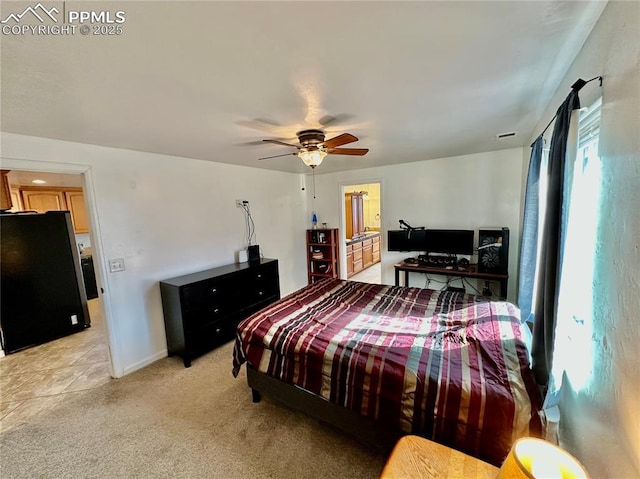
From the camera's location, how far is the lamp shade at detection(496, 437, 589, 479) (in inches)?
30.2

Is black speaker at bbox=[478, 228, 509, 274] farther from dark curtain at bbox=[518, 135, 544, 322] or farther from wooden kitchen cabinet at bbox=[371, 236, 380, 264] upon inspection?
wooden kitchen cabinet at bbox=[371, 236, 380, 264]

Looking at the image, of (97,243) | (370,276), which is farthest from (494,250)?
(97,243)

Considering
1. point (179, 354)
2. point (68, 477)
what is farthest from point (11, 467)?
point (179, 354)

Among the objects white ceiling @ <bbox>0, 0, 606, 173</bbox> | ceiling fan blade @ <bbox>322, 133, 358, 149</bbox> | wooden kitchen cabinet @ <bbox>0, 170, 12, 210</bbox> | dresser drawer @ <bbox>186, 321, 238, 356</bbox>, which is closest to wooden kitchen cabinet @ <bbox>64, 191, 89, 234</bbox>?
wooden kitchen cabinet @ <bbox>0, 170, 12, 210</bbox>

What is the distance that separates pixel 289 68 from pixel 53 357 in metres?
4.07

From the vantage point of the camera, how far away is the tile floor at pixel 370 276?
5768 mm

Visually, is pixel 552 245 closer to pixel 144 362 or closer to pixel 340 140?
pixel 340 140

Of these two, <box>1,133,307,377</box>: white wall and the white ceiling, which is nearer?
the white ceiling

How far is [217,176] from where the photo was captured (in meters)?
3.48

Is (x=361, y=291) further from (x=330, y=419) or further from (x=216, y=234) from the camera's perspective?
(x=216, y=234)

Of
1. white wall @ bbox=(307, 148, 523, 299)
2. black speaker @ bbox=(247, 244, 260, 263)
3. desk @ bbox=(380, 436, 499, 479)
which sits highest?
white wall @ bbox=(307, 148, 523, 299)

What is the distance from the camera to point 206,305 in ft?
9.53

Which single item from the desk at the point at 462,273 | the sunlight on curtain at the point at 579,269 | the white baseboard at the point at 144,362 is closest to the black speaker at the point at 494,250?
the desk at the point at 462,273

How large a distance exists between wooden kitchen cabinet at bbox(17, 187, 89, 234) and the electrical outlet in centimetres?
181
